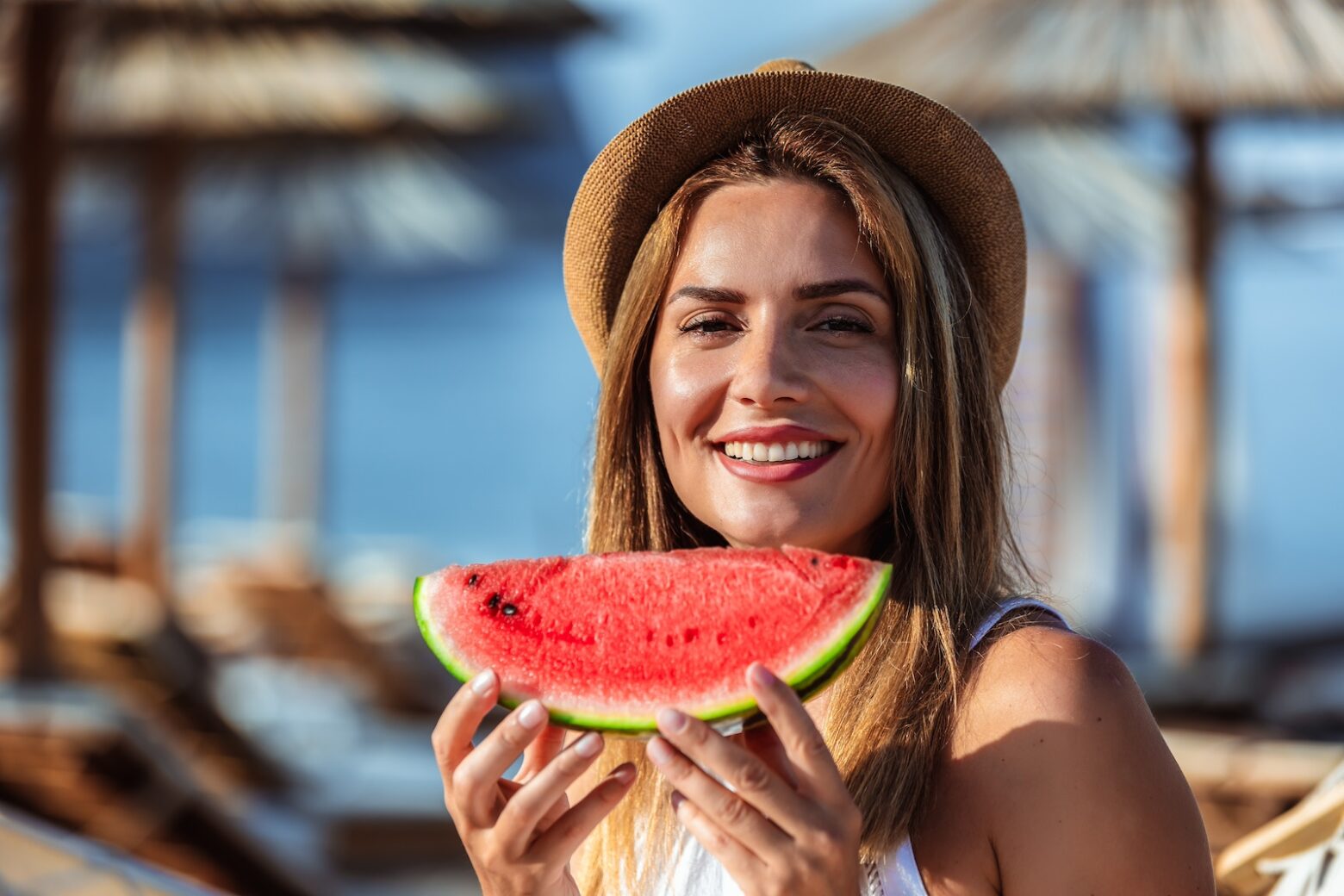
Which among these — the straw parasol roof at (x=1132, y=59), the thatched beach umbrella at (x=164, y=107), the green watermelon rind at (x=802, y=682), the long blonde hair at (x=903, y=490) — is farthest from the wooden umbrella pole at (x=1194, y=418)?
the green watermelon rind at (x=802, y=682)

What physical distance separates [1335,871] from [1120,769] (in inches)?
39.4

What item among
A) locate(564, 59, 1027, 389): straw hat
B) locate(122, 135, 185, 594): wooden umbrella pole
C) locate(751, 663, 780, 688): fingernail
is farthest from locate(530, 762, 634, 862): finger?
locate(122, 135, 185, 594): wooden umbrella pole

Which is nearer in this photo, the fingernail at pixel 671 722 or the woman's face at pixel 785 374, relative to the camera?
the fingernail at pixel 671 722

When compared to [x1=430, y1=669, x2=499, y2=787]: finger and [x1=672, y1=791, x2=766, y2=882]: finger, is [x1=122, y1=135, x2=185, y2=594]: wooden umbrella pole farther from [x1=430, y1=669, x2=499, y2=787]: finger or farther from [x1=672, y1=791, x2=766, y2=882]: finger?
[x1=672, y1=791, x2=766, y2=882]: finger

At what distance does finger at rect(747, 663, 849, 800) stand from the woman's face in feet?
1.59

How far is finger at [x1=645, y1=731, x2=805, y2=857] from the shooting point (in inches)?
58.7

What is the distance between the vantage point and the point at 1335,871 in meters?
2.41

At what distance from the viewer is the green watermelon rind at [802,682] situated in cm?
163

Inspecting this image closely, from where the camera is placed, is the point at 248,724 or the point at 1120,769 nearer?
the point at 1120,769

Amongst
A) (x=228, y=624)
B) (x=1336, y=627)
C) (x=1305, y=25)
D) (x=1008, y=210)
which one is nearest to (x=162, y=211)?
(x=228, y=624)

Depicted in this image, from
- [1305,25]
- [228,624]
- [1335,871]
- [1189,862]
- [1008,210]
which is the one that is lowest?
[228,624]

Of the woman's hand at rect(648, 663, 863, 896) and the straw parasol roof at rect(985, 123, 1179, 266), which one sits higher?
the straw parasol roof at rect(985, 123, 1179, 266)

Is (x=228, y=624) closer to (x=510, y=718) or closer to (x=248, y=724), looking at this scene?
(x=248, y=724)

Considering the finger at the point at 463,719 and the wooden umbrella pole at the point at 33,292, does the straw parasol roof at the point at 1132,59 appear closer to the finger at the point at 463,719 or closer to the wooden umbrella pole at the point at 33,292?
the wooden umbrella pole at the point at 33,292
